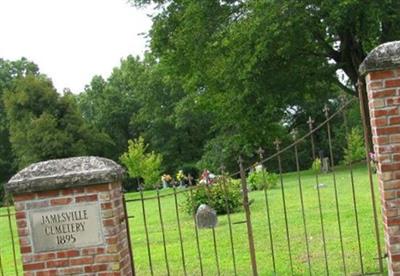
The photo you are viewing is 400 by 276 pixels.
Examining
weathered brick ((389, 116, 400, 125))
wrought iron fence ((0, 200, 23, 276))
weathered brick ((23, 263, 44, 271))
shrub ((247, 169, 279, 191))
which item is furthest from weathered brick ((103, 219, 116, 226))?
shrub ((247, 169, 279, 191))

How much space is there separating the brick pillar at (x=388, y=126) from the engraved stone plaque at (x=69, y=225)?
2.35m

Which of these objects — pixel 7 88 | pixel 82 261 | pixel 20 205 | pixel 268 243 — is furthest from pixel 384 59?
pixel 7 88

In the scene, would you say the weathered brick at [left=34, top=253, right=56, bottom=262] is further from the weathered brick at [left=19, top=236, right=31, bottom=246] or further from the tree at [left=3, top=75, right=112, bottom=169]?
the tree at [left=3, top=75, right=112, bottom=169]

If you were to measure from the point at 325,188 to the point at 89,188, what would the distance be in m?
11.9

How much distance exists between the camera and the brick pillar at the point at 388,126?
15.2 feet

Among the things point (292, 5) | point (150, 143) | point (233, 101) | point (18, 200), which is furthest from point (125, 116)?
point (18, 200)

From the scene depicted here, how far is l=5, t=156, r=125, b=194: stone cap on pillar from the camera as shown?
4.83 m

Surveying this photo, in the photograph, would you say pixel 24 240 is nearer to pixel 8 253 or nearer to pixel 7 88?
pixel 8 253

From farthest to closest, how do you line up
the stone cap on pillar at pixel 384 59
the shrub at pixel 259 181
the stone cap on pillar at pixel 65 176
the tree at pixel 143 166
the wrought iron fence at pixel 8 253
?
1. the tree at pixel 143 166
2. the shrub at pixel 259 181
3. the wrought iron fence at pixel 8 253
4. the stone cap on pillar at pixel 65 176
5. the stone cap on pillar at pixel 384 59

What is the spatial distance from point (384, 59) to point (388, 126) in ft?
1.75

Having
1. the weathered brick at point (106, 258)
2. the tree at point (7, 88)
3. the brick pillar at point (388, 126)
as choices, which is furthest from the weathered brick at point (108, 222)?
the tree at point (7, 88)

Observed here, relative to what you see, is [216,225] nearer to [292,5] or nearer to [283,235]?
[283,235]

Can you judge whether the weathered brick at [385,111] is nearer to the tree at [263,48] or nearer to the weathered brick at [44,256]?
the weathered brick at [44,256]

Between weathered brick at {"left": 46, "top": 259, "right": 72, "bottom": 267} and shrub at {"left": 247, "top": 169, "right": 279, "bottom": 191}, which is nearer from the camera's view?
weathered brick at {"left": 46, "top": 259, "right": 72, "bottom": 267}
